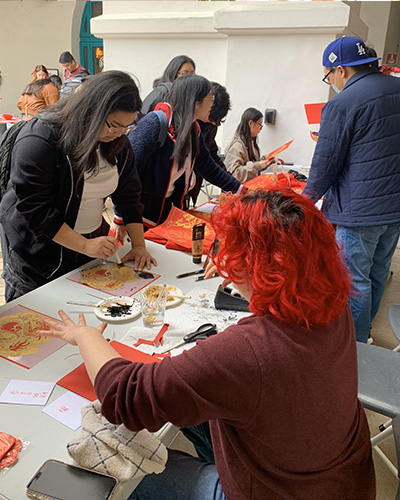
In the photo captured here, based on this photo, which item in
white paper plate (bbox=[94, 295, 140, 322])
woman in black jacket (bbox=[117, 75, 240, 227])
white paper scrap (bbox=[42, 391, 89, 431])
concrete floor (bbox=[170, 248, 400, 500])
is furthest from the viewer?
woman in black jacket (bbox=[117, 75, 240, 227])

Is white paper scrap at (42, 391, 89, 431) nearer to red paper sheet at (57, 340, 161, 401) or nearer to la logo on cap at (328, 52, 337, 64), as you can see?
red paper sheet at (57, 340, 161, 401)

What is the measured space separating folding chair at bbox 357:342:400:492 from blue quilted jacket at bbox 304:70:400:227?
0.96 m

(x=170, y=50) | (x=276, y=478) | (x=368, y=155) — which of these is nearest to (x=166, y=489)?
(x=276, y=478)

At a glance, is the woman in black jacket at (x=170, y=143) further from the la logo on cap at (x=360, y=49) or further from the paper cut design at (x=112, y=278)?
the la logo on cap at (x=360, y=49)

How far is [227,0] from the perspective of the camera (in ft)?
17.8

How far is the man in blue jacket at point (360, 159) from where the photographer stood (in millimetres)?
2307

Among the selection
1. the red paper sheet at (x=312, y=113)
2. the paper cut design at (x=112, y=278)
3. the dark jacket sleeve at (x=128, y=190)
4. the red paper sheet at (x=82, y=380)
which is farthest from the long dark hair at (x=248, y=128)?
the red paper sheet at (x=82, y=380)

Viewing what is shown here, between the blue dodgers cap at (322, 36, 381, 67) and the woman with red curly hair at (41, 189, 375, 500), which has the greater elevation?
the blue dodgers cap at (322, 36, 381, 67)

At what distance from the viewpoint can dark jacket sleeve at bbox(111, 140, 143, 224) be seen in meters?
1.91

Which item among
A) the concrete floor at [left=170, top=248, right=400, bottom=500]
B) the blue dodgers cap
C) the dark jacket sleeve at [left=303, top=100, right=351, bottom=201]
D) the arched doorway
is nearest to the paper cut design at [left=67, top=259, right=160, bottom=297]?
the concrete floor at [left=170, top=248, right=400, bottom=500]

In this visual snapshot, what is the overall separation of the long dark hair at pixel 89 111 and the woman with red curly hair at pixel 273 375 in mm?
798

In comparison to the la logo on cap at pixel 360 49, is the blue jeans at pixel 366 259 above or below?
below

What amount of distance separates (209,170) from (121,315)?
1.58 meters

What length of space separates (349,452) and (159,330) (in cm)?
70
